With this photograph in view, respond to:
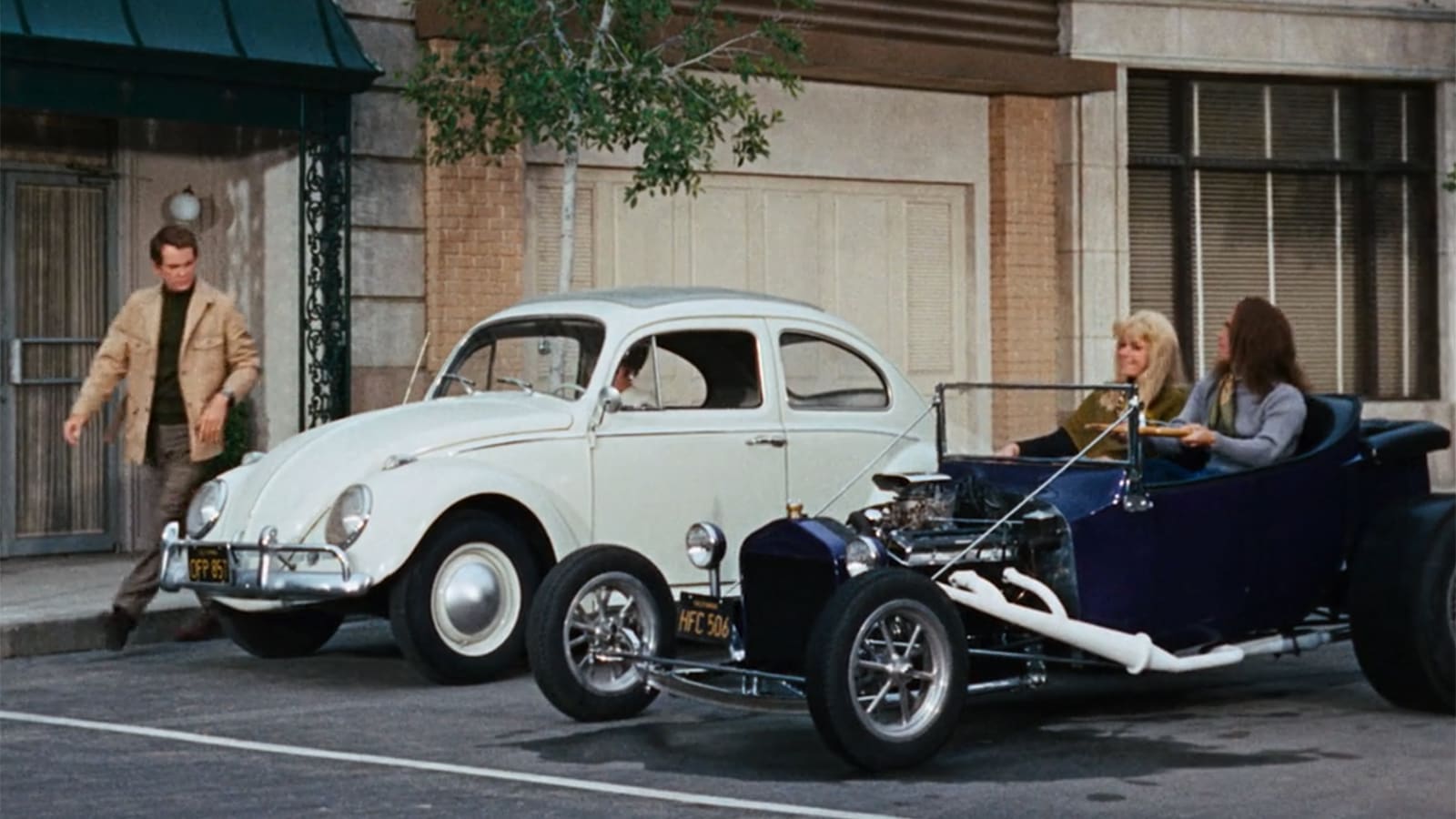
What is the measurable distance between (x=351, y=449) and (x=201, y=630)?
2.30 m

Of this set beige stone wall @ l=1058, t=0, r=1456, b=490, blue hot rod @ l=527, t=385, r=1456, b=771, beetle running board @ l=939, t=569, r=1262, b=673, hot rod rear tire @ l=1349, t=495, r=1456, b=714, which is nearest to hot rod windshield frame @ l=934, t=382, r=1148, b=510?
blue hot rod @ l=527, t=385, r=1456, b=771

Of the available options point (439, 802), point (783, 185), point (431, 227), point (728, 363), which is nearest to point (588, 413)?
point (728, 363)

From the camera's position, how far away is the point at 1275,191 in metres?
22.6

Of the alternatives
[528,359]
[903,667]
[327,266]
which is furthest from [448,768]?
[327,266]

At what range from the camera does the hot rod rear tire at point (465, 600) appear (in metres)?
11.0

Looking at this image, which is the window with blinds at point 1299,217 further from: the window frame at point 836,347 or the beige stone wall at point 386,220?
the window frame at point 836,347

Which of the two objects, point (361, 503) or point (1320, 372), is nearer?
point (361, 503)

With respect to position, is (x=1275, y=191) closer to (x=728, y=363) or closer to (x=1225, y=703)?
(x=728, y=363)

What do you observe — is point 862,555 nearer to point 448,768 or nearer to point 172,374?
point 448,768

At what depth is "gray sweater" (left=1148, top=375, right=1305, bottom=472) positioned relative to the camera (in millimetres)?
9945

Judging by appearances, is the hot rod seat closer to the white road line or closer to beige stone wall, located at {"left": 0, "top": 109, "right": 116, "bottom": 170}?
the white road line

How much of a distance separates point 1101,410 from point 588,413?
264cm

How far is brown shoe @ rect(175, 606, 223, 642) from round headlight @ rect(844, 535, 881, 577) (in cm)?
509

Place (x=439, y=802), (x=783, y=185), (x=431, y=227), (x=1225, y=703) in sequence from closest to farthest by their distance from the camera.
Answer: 1. (x=439, y=802)
2. (x=1225, y=703)
3. (x=431, y=227)
4. (x=783, y=185)
